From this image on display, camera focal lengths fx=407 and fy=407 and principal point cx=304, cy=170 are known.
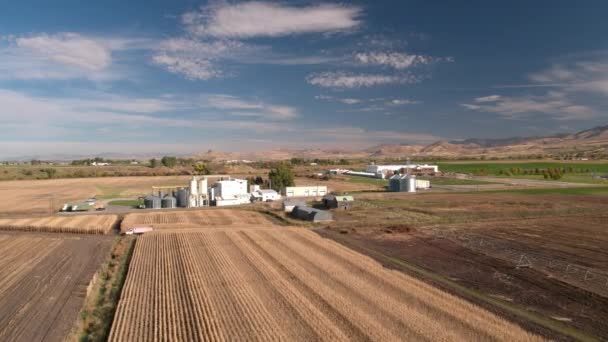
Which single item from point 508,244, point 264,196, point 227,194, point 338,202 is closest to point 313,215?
point 338,202

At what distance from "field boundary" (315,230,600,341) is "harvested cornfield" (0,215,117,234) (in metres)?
26.0

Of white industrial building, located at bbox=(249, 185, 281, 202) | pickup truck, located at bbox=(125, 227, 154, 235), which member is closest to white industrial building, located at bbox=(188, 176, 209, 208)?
white industrial building, located at bbox=(249, 185, 281, 202)

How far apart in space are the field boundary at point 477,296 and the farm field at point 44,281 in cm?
1833

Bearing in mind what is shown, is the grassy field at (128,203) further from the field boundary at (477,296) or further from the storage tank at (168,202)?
the field boundary at (477,296)

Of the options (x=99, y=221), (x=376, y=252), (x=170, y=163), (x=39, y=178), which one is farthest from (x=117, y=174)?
(x=376, y=252)

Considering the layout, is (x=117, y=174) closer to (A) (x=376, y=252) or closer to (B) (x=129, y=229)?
(B) (x=129, y=229)

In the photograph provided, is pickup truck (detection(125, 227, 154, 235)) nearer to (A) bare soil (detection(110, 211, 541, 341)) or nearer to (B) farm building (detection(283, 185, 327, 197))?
(A) bare soil (detection(110, 211, 541, 341))

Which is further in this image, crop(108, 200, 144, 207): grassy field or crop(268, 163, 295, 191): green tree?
crop(268, 163, 295, 191): green tree

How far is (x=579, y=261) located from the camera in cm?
2698

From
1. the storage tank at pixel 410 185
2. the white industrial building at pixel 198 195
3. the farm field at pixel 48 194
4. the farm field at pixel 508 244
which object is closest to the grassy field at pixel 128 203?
the farm field at pixel 48 194

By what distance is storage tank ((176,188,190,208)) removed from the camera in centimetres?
6138

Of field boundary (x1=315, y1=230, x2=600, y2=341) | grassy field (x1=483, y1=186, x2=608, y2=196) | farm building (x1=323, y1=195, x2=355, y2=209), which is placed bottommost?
field boundary (x1=315, y1=230, x2=600, y2=341)

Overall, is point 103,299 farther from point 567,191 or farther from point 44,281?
point 567,191

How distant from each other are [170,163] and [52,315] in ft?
464
